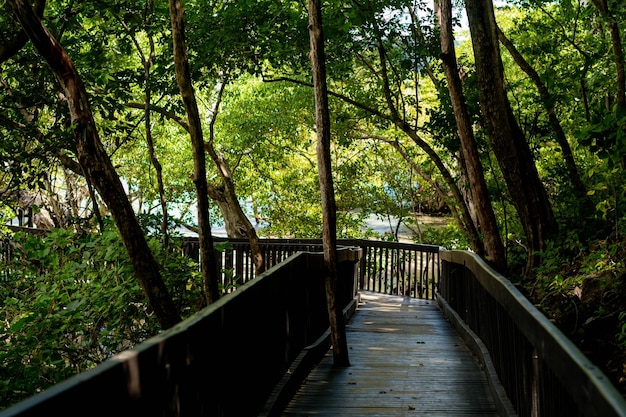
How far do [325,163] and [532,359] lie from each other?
3.80 meters

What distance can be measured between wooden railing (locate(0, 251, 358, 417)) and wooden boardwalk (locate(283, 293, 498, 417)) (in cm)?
29

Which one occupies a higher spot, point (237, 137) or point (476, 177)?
point (237, 137)

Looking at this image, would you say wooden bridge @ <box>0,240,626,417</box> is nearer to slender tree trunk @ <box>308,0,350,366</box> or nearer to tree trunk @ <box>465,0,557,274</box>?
slender tree trunk @ <box>308,0,350,366</box>

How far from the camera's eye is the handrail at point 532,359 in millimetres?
2567

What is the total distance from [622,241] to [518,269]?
4.33 m

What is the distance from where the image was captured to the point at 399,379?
694 cm

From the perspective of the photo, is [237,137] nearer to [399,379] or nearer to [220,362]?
[399,379]

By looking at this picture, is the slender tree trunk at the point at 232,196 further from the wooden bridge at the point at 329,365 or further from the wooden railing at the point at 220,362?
the wooden railing at the point at 220,362

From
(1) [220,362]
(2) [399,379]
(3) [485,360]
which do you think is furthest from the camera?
(2) [399,379]

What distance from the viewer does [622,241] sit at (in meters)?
8.47

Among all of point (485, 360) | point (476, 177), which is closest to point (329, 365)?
point (485, 360)

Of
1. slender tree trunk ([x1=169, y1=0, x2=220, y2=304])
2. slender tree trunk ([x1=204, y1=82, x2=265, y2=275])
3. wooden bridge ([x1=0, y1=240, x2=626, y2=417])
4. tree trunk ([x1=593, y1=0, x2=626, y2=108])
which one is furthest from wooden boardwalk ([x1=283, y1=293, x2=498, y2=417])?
slender tree trunk ([x1=204, y1=82, x2=265, y2=275])

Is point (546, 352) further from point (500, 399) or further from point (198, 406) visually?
point (500, 399)

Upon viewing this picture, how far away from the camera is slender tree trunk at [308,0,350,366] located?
7605 millimetres
